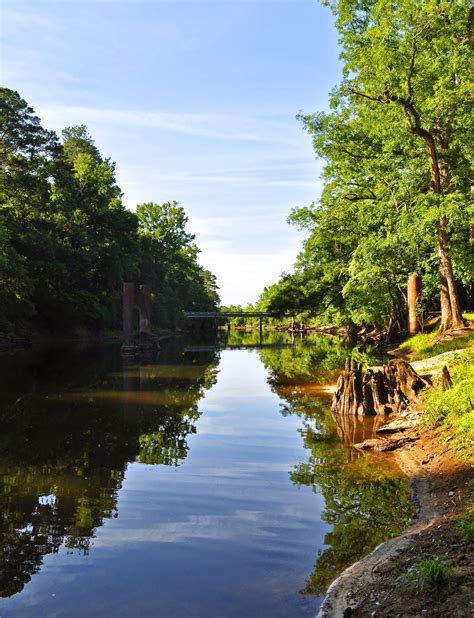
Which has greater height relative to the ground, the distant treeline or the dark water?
the distant treeline

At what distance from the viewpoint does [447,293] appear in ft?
Answer: 87.6

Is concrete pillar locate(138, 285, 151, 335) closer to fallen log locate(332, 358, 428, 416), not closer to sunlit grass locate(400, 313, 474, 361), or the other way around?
sunlit grass locate(400, 313, 474, 361)

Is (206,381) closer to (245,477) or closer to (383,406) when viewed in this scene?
(383,406)

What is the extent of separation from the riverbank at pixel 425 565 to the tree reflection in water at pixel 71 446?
11.8ft

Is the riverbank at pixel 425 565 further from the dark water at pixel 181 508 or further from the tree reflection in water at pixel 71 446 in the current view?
the tree reflection in water at pixel 71 446

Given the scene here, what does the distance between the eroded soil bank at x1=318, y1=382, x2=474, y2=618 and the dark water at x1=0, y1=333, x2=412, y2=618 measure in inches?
14.6

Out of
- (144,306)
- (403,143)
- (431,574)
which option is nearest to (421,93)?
(403,143)

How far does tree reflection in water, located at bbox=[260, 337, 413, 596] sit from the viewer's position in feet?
22.9

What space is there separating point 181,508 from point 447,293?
21.5 meters

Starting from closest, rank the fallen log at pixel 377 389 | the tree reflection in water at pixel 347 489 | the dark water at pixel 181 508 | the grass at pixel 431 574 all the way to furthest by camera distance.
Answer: the grass at pixel 431 574 → the dark water at pixel 181 508 → the tree reflection in water at pixel 347 489 → the fallen log at pixel 377 389

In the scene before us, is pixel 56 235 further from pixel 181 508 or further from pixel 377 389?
pixel 181 508

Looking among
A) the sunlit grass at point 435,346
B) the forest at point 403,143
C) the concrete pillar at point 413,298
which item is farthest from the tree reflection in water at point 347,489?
the concrete pillar at point 413,298

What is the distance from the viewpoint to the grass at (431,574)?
4.83 metres

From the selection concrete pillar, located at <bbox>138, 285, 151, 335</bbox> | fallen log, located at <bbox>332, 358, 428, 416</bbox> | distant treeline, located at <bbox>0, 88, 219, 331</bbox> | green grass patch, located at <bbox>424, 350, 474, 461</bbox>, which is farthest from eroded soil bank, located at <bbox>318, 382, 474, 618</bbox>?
concrete pillar, located at <bbox>138, 285, 151, 335</bbox>
